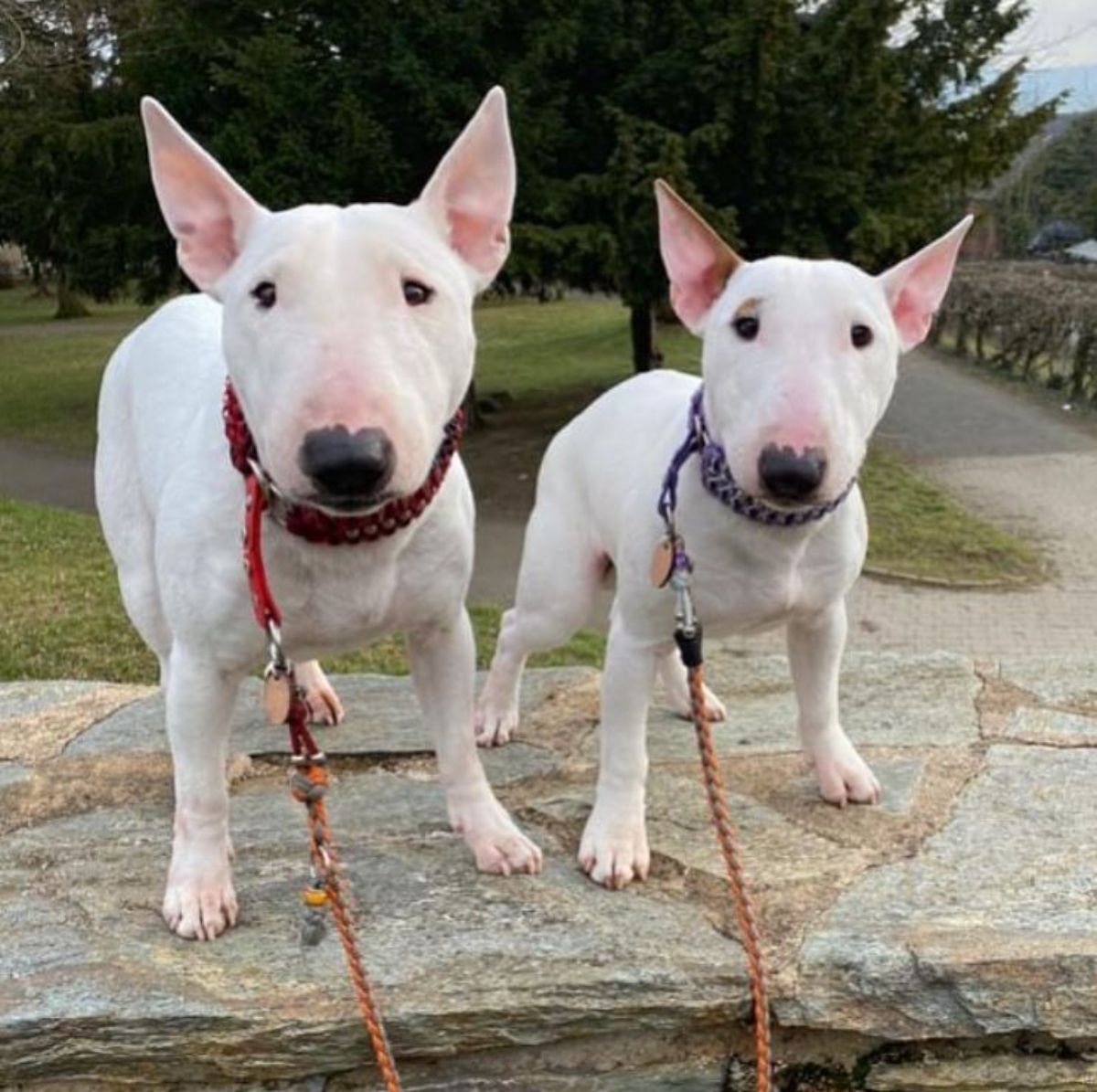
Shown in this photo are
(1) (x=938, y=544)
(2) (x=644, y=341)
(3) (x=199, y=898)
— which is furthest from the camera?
(2) (x=644, y=341)

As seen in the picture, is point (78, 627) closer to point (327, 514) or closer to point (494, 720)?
point (494, 720)

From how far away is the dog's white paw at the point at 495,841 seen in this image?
10.6ft

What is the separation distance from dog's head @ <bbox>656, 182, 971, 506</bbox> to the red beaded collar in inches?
22.1

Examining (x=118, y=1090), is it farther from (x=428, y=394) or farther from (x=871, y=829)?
(x=871, y=829)

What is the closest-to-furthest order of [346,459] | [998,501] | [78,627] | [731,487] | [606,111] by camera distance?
1. [346,459]
2. [731,487]
3. [78,627]
4. [606,111]
5. [998,501]

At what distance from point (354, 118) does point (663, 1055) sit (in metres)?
10.1

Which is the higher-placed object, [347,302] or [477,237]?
[477,237]

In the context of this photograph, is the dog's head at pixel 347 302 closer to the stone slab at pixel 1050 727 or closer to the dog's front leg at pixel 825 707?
the dog's front leg at pixel 825 707

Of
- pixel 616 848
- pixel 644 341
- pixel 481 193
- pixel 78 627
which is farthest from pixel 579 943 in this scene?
pixel 644 341

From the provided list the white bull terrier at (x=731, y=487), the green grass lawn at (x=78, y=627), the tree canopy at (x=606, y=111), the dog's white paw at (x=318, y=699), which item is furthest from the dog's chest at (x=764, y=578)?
the tree canopy at (x=606, y=111)

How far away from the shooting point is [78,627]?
7684 millimetres

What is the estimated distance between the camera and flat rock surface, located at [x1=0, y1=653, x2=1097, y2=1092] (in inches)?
110

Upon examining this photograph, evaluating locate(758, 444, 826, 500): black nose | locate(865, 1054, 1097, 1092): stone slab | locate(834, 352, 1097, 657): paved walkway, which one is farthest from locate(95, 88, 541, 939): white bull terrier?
locate(834, 352, 1097, 657): paved walkway

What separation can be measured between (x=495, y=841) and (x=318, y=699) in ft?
4.06
